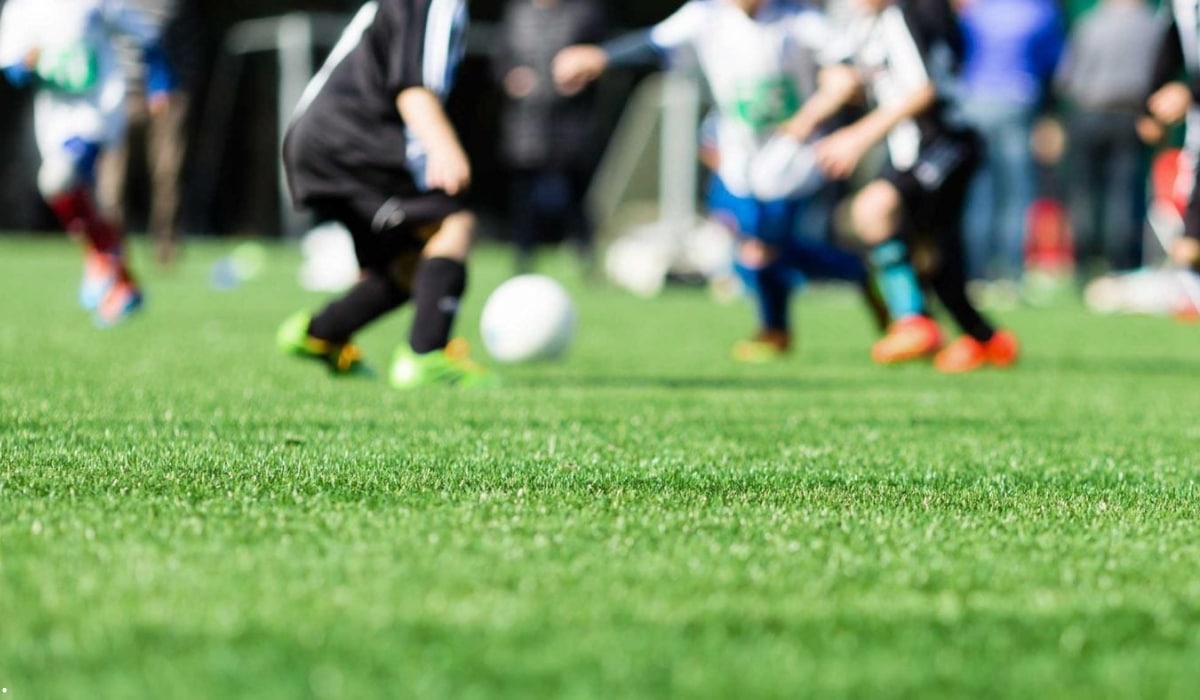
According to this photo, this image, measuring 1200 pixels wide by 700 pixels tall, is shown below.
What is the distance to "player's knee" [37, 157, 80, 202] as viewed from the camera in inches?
285

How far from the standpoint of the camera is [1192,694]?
1.71m

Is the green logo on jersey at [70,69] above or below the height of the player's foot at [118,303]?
above

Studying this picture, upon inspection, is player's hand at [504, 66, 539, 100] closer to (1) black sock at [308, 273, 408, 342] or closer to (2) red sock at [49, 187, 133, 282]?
(2) red sock at [49, 187, 133, 282]

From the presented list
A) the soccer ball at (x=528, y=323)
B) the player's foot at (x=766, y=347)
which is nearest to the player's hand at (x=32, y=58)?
the soccer ball at (x=528, y=323)

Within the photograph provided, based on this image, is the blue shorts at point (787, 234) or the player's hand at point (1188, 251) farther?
the blue shorts at point (787, 234)

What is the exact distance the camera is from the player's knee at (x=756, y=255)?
6.70 metres

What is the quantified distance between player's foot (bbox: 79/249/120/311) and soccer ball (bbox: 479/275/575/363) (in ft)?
6.90

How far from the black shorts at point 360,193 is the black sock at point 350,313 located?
0.22 meters

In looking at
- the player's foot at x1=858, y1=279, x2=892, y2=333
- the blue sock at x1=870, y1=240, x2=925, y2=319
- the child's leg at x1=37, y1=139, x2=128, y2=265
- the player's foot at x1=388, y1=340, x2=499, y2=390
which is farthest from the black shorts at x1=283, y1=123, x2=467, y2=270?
the child's leg at x1=37, y1=139, x2=128, y2=265

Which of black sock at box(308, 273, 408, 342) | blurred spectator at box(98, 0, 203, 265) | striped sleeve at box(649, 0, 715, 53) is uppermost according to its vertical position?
striped sleeve at box(649, 0, 715, 53)

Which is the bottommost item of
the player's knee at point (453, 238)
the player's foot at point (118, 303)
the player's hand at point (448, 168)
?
the player's foot at point (118, 303)

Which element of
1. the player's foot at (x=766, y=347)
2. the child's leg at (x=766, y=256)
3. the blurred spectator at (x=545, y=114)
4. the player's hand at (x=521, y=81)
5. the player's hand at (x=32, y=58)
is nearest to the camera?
the player's foot at (x=766, y=347)

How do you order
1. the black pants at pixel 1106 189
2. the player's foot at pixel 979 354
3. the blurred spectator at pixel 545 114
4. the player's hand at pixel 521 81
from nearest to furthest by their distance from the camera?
the player's foot at pixel 979 354, the blurred spectator at pixel 545 114, the player's hand at pixel 521 81, the black pants at pixel 1106 189

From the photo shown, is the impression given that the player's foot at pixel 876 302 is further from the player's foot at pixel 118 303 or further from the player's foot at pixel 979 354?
the player's foot at pixel 118 303
